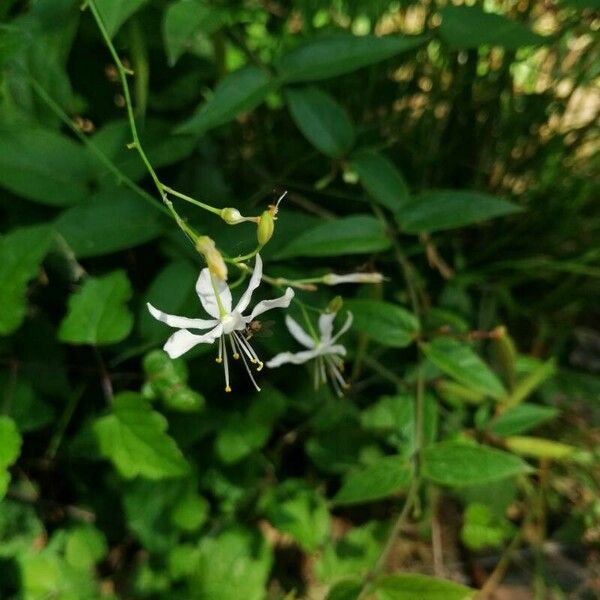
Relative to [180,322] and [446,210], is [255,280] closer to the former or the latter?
[180,322]

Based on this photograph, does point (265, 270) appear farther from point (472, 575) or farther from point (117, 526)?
point (472, 575)

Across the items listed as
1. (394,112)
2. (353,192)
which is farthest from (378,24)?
(353,192)

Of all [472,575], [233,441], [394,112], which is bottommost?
[472,575]

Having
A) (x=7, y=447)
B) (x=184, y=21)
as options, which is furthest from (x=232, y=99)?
(x=7, y=447)

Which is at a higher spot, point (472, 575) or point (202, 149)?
point (202, 149)

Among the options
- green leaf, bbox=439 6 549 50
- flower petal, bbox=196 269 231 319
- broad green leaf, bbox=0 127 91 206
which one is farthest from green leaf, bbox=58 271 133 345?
green leaf, bbox=439 6 549 50

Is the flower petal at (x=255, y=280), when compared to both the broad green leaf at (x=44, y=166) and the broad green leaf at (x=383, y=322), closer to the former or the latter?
the broad green leaf at (x=383, y=322)
